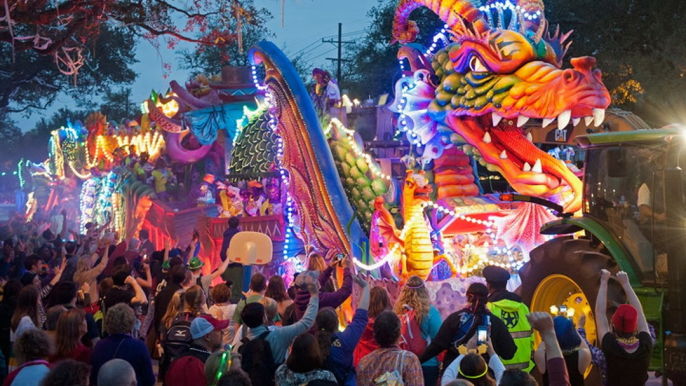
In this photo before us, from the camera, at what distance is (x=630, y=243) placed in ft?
25.5

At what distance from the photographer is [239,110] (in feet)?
64.3

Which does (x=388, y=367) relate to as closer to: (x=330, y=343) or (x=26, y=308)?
(x=330, y=343)

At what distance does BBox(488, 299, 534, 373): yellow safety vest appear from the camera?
5898 millimetres

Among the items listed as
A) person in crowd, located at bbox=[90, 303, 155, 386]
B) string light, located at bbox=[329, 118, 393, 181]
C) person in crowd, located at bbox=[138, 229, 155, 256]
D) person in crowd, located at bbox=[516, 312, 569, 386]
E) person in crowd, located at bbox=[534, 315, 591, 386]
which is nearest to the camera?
person in crowd, located at bbox=[516, 312, 569, 386]

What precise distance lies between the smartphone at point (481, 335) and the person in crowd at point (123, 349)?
2277mm

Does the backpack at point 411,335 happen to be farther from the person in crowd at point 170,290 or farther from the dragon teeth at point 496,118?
the dragon teeth at point 496,118

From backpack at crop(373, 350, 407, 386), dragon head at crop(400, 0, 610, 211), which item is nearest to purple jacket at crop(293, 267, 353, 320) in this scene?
backpack at crop(373, 350, 407, 386)

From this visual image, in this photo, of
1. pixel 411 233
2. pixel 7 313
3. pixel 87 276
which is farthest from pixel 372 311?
pixel 411 233

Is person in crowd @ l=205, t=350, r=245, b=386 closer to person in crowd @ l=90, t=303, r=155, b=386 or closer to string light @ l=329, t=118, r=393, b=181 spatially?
person in crowd @ l=90, t=303, r=155, b=386

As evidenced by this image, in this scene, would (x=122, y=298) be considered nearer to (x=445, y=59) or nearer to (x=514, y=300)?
(x=514, y=300)

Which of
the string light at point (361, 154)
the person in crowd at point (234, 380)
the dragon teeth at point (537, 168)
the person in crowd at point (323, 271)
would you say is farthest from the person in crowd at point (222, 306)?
the string light at point (361, 154)

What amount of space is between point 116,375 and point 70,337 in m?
1.52

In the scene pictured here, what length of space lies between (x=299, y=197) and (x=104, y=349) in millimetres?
7992

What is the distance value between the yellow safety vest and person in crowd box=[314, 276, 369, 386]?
3.31ft
